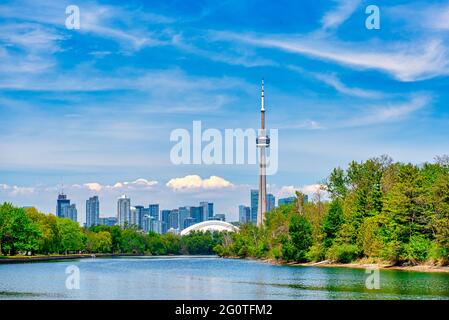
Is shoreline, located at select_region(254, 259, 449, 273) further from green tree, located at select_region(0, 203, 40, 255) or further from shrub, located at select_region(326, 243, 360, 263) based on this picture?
green tree, located at select_region(0, 203, 40, 255)

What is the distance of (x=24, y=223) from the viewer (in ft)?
288

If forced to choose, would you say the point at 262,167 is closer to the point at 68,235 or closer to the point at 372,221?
the point at 68,235

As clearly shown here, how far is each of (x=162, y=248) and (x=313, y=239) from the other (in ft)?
311

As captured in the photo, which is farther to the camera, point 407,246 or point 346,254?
point 346,254

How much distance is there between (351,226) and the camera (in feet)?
245

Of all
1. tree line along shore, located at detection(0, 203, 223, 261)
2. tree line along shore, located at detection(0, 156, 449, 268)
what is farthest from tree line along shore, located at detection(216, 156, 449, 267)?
tree line along shore, located at detection(0, 203, 223, 261)

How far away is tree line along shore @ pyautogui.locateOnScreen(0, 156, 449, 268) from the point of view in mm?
61281

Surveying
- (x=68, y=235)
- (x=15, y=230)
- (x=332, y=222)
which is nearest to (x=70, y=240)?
(x=68, y=235)

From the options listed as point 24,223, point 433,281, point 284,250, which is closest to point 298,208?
point 284,250

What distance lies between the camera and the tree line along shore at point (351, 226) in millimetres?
61281

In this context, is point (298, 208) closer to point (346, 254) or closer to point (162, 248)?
point (346, 254)

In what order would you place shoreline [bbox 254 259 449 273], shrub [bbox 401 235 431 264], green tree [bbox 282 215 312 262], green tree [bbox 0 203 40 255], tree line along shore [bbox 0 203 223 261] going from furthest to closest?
1. tree line along shore [bbox 0 203 223 261]
2. green tree [bbox 0 203 40 255]
3. green tree [bbox 282 215 312 262]
4. shrub [bbox 401 235 431 264]
5. shoreline [bbox 254 259 449 273]

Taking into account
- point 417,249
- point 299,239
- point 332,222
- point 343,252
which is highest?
point 332,222
